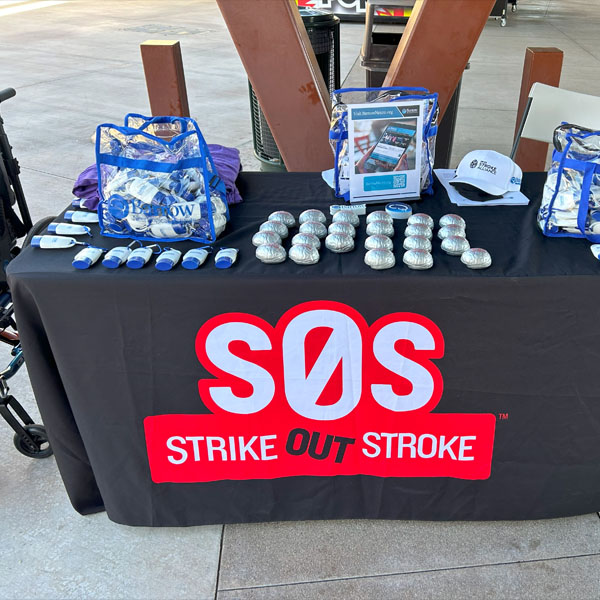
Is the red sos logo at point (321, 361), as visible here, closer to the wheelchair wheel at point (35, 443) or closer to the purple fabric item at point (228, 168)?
the purple fabric item at point (228, 168)

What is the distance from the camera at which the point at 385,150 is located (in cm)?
185

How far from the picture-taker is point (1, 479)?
2092 mm

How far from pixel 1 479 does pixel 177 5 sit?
580 inches

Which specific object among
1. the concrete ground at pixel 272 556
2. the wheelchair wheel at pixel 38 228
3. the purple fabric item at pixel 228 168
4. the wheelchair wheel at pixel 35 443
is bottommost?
the concrete ground at pixel 272 556

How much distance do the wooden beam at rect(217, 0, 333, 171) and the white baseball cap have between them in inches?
33.1

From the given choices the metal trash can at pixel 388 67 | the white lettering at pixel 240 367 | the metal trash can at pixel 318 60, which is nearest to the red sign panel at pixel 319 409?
the white lettering at pixel 240 367

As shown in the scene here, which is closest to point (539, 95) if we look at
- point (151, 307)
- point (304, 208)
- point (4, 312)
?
point (304, 208)

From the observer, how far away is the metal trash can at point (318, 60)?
4.08 m

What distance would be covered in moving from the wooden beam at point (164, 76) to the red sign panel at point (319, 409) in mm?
1450

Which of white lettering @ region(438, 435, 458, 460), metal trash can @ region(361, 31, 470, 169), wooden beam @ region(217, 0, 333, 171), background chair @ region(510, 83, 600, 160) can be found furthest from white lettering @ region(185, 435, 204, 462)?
metal trash can @ region(361, 31, 470, 169)

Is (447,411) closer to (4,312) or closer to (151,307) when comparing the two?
(151,307)

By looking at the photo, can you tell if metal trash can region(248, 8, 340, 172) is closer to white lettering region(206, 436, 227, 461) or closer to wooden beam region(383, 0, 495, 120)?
wooden beam region(383, 0, 495, 120)

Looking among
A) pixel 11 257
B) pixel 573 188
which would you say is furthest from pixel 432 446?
pixel 11 257

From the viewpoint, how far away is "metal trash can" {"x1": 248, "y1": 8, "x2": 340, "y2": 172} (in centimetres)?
408
